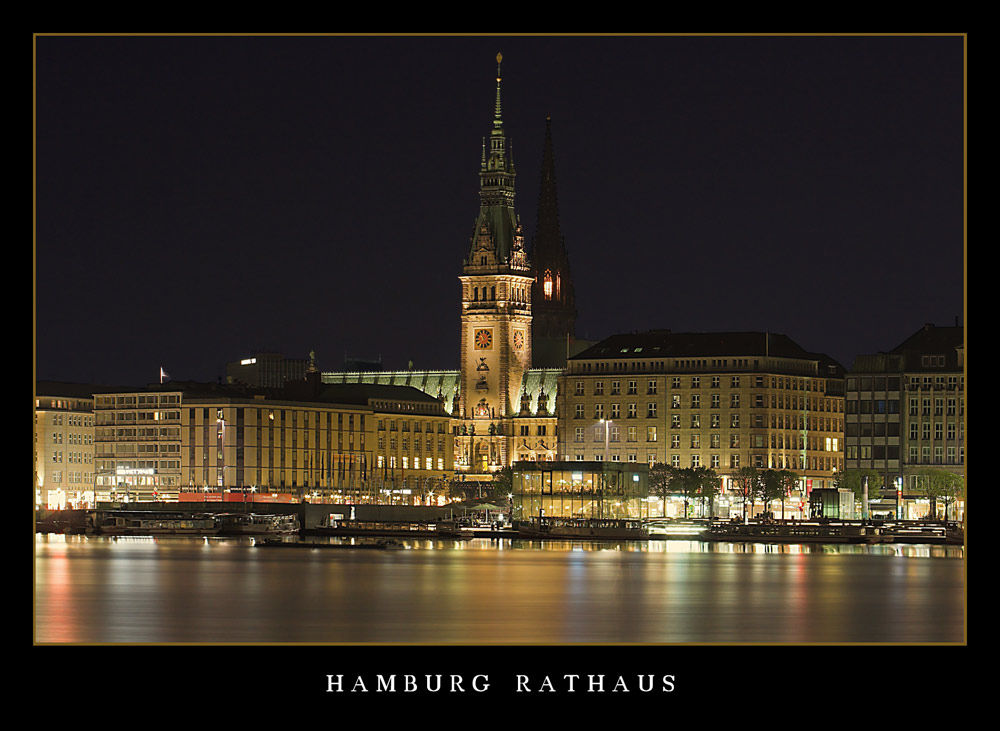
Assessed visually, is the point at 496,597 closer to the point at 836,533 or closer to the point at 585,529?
the point at 836,533

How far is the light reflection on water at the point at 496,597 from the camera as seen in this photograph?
72125 millimetres

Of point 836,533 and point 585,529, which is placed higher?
point 585,529

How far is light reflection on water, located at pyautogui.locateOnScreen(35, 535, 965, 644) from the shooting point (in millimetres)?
72125

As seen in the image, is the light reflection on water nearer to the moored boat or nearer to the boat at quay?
the boat at quay

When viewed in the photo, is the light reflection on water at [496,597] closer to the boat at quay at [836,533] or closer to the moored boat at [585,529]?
the boat at quay at [836,533]

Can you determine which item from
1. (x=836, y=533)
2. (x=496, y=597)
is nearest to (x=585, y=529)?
(x=836, y=533)

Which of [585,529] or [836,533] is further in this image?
[585,529]

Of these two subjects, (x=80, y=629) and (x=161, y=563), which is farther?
(x=161, y=563)

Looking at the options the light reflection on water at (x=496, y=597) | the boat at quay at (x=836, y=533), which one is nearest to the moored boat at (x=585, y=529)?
the boat at quay at (x=836, y=533)

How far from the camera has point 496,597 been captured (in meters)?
91.5

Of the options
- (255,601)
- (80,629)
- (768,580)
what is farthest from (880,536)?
(80,629)
